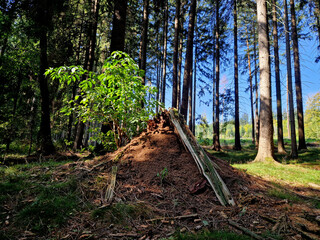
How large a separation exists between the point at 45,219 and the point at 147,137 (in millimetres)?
2501

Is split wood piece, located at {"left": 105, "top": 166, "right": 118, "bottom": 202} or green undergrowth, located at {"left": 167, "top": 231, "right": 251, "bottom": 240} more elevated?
split wood piece, located at {"left": 105, "top": 166, "right": 118, "bottom": 202}

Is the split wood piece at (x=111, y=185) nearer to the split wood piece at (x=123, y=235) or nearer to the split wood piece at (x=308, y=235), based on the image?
the split wood piece at (x=123, y=235)

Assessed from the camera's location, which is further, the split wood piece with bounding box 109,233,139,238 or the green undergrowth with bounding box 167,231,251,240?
the split wood piece with bounding box 109,233,139,238

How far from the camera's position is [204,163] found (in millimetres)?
3268

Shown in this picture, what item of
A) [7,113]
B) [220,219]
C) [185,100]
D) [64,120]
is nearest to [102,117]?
[220,219]

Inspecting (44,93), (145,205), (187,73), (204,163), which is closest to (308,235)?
(204,163)

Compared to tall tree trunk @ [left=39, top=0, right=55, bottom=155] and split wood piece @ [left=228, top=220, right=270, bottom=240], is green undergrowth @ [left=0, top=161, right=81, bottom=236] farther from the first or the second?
tall tree trunk @ [left=39, top=0, right=55, bottom=155]

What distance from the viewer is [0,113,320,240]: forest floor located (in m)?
2.03

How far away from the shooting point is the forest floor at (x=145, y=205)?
2.03m

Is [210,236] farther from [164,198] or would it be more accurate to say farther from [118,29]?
[118,29]

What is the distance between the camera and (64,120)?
14.2 m

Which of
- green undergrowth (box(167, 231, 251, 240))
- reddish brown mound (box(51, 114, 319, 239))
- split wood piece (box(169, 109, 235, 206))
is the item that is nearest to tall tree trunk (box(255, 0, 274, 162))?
reddish brown mound (box(51, 114, 319, 239))

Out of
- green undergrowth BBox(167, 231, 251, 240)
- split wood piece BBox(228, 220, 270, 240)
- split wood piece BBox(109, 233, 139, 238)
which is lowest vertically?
split wood piece BBox(109, 233, 139, 238)

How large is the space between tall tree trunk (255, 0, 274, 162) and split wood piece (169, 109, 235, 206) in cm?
516
